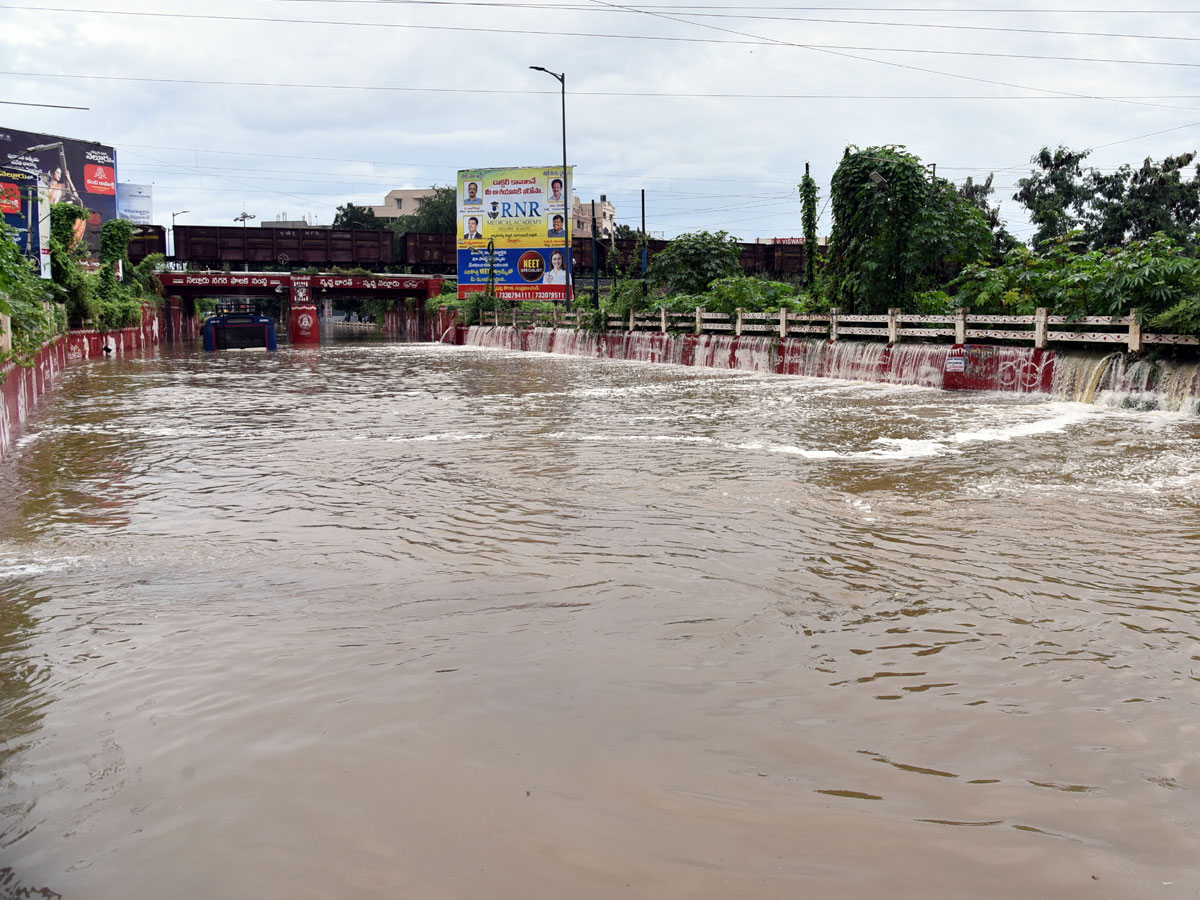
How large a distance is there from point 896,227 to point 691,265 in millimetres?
11917

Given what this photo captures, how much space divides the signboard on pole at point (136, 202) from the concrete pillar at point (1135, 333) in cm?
9816

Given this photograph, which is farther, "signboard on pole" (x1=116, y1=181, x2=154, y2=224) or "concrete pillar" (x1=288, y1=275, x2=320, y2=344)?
"signboard on pole" (x1=116, y1=181, x2=154, y2=224)

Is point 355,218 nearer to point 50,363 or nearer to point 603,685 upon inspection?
point 50,363

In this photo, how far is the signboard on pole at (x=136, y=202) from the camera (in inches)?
3871

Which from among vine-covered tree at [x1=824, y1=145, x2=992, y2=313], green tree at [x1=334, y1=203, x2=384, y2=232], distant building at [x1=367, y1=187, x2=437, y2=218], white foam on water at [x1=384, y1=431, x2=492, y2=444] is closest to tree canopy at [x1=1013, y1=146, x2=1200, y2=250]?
vine-covered tree at [x1=824, y1=145, x2=992, y2=313]

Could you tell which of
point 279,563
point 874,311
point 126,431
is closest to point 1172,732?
point 279,563

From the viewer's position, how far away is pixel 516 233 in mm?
54125

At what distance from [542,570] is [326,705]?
93.2 inches

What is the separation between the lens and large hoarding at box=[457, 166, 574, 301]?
5366cm

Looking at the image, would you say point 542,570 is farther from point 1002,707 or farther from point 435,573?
point 1002,707

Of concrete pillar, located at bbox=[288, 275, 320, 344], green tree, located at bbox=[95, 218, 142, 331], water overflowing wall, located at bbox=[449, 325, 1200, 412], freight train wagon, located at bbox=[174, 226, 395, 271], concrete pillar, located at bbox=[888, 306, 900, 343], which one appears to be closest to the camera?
water overflowing wall, located at bbox=[449, 325, 1200, 412]

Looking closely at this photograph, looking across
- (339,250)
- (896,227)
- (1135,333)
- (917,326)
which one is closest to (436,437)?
(1135,333)

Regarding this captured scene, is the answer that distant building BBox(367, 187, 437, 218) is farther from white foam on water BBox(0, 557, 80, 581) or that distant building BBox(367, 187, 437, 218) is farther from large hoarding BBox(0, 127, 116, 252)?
white foam on water BBox(0, 557, 80, 581)

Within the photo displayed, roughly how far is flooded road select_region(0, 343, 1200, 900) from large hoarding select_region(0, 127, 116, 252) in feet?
246
